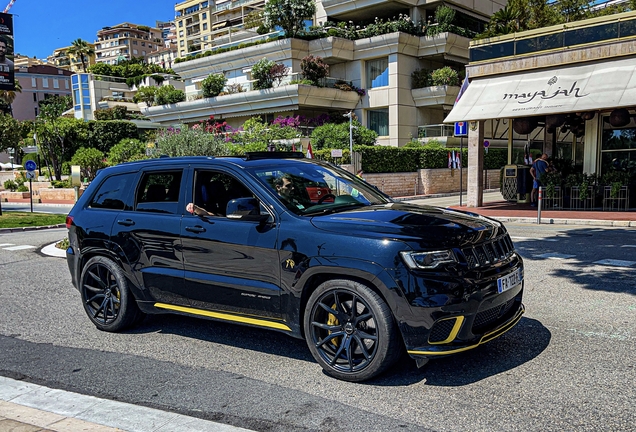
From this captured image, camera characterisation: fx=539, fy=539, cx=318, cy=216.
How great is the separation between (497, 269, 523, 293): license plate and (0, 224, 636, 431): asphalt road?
64 cm

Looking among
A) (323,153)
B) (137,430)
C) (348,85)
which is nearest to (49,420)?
(137,430)

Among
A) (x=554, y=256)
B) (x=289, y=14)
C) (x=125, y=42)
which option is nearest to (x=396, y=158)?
(x=289, y=14)

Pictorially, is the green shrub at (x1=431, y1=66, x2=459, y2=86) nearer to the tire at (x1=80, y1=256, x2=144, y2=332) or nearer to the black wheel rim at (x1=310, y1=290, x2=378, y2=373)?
the tire at (x1=80, y1=256, x2=144, y2=332)

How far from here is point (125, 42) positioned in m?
168

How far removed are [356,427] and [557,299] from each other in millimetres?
4037

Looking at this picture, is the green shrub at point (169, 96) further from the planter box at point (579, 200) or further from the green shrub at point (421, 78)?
the planter box at point (579, 200)

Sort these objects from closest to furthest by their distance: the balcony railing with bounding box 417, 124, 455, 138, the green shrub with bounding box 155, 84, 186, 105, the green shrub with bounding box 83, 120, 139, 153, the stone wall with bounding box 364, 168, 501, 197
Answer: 1. the stone wall with bounding box 364, 168, 501, 197
2. the balcony railing with bounding box 417, 124, 455, 138
3. the green shrub with bounding box 155, 84, 186, 105
4. the green shrub with bounding box 83, 120, 139, 153

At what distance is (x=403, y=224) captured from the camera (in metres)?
4.20

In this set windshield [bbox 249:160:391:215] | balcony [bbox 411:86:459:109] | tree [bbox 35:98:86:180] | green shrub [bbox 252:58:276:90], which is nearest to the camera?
windshield [bbox 249:160:391:215]

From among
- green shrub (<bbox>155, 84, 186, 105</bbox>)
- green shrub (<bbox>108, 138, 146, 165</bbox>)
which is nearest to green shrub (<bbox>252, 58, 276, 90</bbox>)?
green shrub (<bbox>108, 138, 146, 165</bbox>)

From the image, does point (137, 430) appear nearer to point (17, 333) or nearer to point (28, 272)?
point (17, 333)

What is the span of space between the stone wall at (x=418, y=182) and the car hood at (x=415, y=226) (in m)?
24.5

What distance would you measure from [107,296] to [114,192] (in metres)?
1.14

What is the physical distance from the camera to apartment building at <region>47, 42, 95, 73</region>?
321ft
